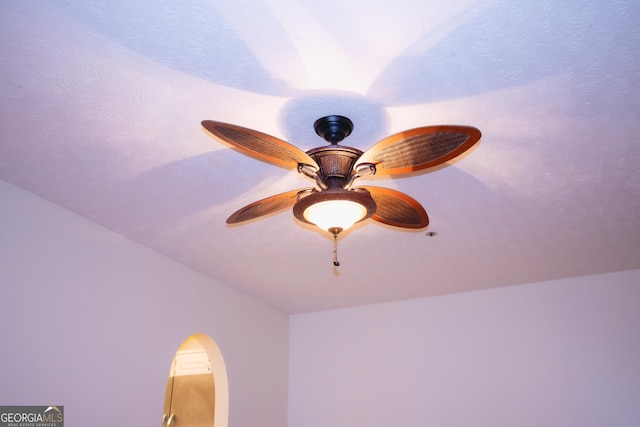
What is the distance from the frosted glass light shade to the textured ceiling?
1.39 ft

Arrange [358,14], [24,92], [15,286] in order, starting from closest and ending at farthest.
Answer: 1. [358,14]
2. [24,92]
3. [15,286]

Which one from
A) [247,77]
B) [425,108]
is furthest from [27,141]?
[425,108]

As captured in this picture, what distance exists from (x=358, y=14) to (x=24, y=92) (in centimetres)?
135

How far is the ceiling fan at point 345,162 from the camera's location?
1558 mm

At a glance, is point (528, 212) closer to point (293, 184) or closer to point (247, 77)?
point (293, 184)

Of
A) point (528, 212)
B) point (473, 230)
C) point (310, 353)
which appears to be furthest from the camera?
point (310, 353)

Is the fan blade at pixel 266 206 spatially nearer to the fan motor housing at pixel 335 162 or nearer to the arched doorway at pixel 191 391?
the fan motor housing at pixel 335 162

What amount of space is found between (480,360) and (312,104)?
3080 millimetres

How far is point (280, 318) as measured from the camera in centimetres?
479

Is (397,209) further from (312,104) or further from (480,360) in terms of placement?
(480,360)

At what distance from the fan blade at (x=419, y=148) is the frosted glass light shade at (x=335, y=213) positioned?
0.16m

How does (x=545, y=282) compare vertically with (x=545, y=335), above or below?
above

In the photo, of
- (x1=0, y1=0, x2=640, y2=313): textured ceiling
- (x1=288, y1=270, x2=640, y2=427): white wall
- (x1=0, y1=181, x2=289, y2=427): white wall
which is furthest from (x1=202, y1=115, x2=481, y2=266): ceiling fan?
(x1=288, y1=270, x2=640, y2=427): white wall

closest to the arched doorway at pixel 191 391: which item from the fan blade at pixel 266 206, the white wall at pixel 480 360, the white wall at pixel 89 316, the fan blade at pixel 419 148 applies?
the white wall at pixel 89 316
